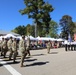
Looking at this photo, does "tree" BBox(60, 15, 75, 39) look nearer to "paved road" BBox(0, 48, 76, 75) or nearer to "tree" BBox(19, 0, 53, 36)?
"tree" BBox(19, 0, 53, 36)

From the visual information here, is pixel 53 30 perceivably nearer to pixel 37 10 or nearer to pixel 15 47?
pixel 37 10

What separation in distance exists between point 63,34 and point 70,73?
352ft

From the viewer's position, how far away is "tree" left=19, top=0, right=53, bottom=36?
175 ft

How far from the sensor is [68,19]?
12106 cm

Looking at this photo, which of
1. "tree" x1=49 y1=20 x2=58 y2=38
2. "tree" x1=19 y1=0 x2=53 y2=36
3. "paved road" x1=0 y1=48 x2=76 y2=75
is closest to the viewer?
"paved road" x1=0 y1=48 x2=76 y2=75

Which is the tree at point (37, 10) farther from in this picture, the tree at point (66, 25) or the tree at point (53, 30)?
the tree at point (66, 25)

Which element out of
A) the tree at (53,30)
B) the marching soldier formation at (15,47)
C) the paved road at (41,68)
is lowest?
the paved road at (41,68)

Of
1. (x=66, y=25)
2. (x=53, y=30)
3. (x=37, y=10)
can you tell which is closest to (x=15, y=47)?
(x=37, y=10)

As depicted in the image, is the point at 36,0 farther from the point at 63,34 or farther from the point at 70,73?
the point at 63,34

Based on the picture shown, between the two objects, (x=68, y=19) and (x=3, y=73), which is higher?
(x=68, y=19)

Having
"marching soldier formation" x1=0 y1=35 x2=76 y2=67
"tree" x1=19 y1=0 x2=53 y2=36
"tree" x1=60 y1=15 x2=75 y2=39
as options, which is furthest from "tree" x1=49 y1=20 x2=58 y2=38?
"marching soldier formation" x1=0 y1=35 x2=76 y2=67

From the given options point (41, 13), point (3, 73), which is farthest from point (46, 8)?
point (3, 73)

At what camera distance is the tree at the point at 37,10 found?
5338 centimetres

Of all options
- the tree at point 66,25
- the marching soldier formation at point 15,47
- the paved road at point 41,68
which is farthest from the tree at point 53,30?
the paved road at point 41,68
